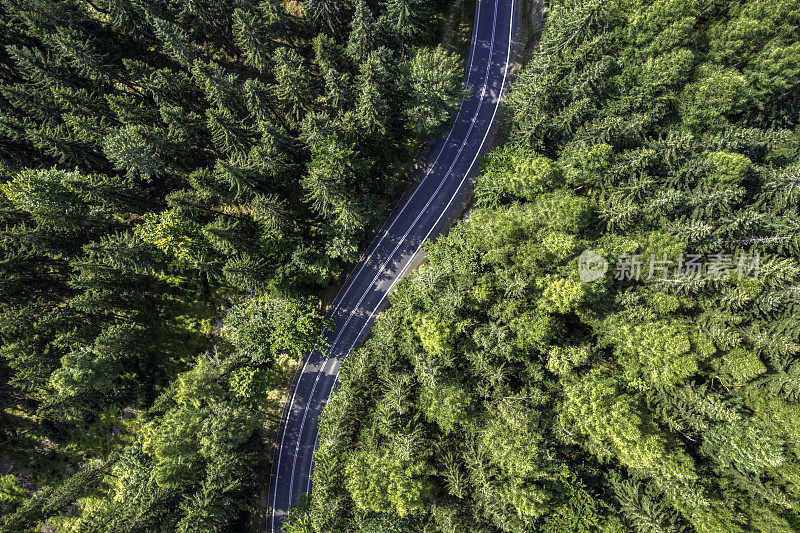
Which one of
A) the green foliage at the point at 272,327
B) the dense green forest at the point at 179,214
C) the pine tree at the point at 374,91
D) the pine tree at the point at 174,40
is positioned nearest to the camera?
the pine tree at the point at 374,91

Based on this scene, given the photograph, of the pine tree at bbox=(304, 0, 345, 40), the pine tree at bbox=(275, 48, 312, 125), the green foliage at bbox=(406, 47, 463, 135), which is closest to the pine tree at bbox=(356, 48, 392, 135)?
the green foliage at bbox=(406, 47, 463, 135)

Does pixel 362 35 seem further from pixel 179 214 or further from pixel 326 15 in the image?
pixel 179 214

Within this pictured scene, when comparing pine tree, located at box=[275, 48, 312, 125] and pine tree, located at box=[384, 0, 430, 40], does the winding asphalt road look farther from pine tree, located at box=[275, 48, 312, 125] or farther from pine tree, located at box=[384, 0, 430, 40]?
pine tree, located at box=[275, 48, 312, 125]

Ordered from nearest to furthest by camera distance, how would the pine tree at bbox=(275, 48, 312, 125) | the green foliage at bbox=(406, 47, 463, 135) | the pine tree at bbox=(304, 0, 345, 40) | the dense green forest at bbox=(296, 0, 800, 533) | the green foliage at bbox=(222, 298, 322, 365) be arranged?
the dense green forest at bbox=(296, 0, 800, 533) < the green foliage at bbox=(406, 47, 463, 135) < the pine tree at bbox=(275, 48, 312, 125) < the green foliage at bbox=(222, 298, 322, 365) < the pine tree at bbox=(304, 0, 345, 40)
